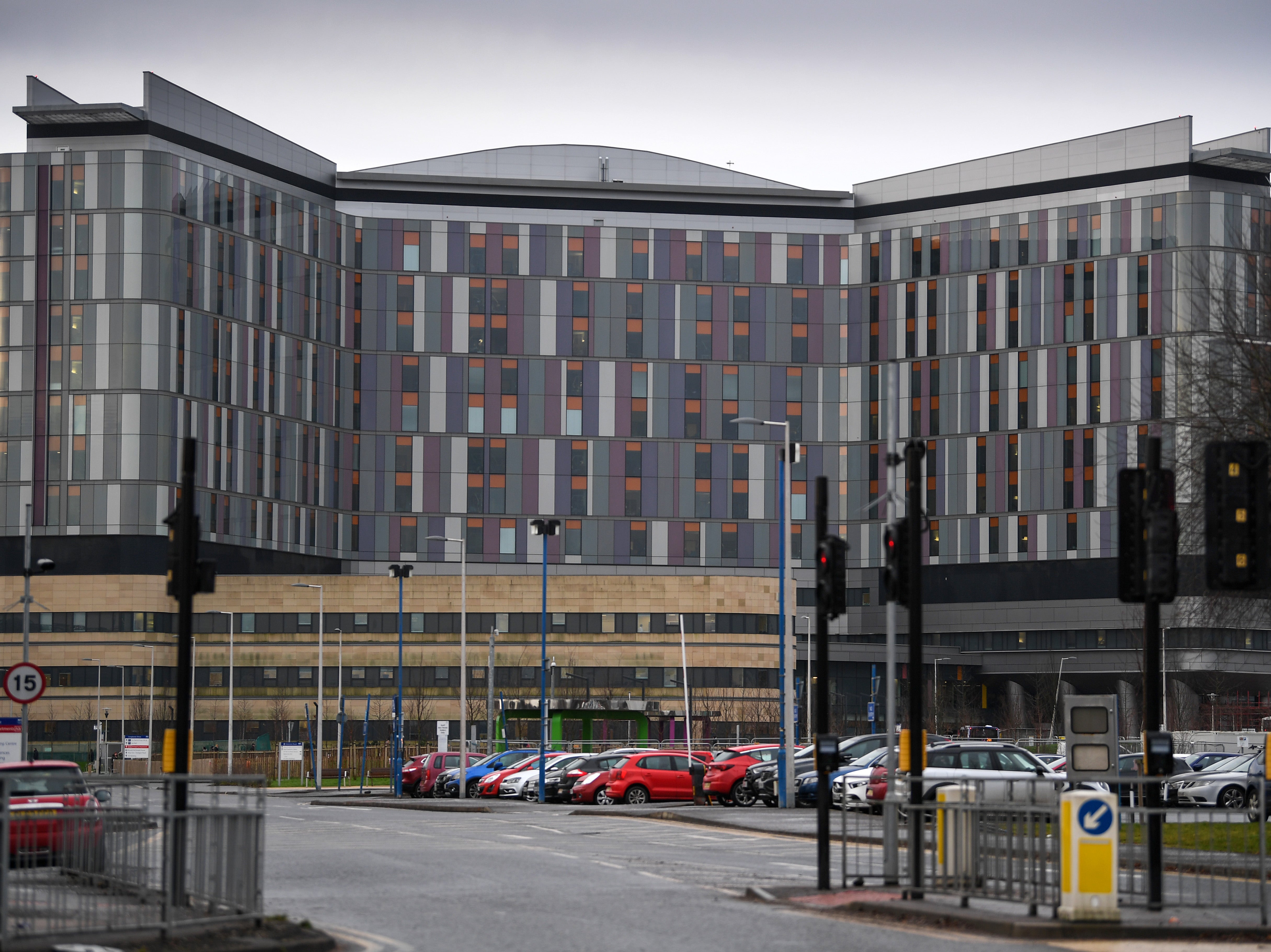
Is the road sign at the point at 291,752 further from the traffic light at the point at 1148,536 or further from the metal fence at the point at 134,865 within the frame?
the traffic light at the point at 1148,536

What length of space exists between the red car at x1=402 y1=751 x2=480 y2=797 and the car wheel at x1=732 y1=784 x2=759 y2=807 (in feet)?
57.3

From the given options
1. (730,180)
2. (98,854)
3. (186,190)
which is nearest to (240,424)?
(186,190)

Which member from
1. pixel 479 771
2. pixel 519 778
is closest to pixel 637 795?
pixel 519 778

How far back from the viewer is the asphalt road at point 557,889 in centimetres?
1563

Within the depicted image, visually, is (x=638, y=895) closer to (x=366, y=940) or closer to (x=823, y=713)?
(x=823, y=713)

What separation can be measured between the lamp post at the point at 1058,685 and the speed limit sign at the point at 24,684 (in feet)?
287

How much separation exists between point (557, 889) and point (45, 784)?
6783 millimetres

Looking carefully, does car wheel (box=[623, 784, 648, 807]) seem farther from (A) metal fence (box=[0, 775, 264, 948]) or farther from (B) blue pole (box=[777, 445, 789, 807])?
(A) metal fence (box=[0, 775, 264, 948])

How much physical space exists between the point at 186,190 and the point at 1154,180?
61.1 m

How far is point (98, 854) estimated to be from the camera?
16.9 m

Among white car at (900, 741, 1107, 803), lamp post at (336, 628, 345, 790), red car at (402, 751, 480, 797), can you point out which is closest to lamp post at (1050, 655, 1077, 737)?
lamp post at (336, 628, 345, 790)

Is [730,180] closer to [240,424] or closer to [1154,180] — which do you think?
[1154,180]

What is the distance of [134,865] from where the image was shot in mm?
17016

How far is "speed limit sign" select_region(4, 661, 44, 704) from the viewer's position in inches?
1206
